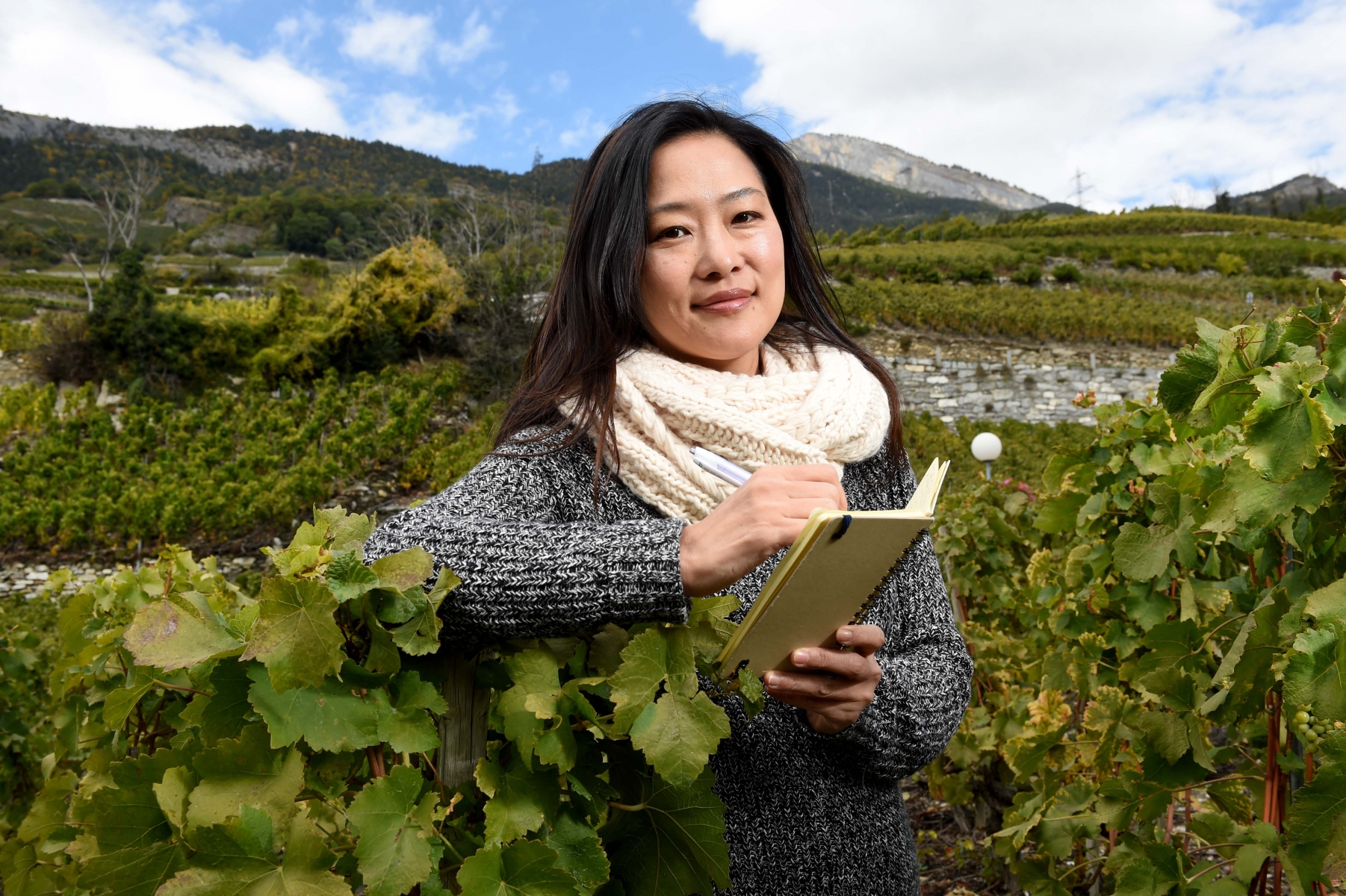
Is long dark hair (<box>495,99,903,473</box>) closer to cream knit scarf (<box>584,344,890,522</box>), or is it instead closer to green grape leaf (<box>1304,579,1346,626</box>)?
cream knit scarf (<box>584,344,890,522</box>)

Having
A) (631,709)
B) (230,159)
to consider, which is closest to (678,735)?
(631,709)

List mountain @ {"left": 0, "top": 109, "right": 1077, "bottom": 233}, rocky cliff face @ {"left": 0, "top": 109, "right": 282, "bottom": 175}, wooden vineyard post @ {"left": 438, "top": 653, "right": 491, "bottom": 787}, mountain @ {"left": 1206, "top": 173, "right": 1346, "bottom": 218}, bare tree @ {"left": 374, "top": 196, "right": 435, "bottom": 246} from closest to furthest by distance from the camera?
1. wooden vineyard post @ {"left": 438, "top": 653, "right": 491, "bottom": 787}
2. bare tree @ {"left": 374, "top": 196, "right": 435, "bottom": 246}
3. mountain @ {"left": 1206, "top": 173, "right": 1346, "bottom": 218}
4. mountain @ {"left": 0, "top": 109, "right": 1077, "bottom": 233}
5. rocky cliff face @ {"left": 0, "top": 109, "right": 282, "bottom": 175}

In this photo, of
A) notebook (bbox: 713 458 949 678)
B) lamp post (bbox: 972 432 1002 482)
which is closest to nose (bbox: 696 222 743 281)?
notebook (bbox: 713 458 949 678)

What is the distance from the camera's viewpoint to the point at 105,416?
10453mm

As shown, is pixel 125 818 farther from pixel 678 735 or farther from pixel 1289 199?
pixel 1289 199

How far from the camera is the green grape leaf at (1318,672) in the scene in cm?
57

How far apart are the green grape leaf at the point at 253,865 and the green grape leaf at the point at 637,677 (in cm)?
26

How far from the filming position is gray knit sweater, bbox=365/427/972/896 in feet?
2.46

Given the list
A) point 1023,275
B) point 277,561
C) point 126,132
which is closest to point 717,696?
point 277,561

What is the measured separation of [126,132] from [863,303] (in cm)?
7401

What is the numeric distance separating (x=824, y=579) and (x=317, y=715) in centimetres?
46

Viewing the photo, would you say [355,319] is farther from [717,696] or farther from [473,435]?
[717,696]

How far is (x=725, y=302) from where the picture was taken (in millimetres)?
1192

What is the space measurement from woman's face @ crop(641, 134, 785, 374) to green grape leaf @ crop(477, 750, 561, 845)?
0.67 meters
